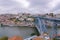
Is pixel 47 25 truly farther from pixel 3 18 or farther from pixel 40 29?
pixel 3 18

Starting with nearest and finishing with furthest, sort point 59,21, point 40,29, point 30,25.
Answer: point 59,21, point 40,29, point 30,25

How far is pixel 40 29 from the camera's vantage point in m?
12.2

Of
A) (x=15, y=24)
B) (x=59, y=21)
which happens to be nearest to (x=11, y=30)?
(x=15, y=24)

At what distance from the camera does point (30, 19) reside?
13.5 metres

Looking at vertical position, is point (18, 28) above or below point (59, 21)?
below

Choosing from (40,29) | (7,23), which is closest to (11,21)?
(7,23)

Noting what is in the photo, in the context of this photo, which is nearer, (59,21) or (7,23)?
(59,21)

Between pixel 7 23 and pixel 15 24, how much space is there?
0.54 meters

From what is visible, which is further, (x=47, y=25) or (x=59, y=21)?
(x=47, y=25)

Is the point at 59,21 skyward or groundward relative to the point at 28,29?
skyward

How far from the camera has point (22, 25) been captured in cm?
1334

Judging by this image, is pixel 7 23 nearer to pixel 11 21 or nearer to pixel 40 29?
pixel 11 21

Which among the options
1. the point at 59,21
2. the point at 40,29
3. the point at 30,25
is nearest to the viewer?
the point at 59,21

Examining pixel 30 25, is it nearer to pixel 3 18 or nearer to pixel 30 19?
pixel 30 19
